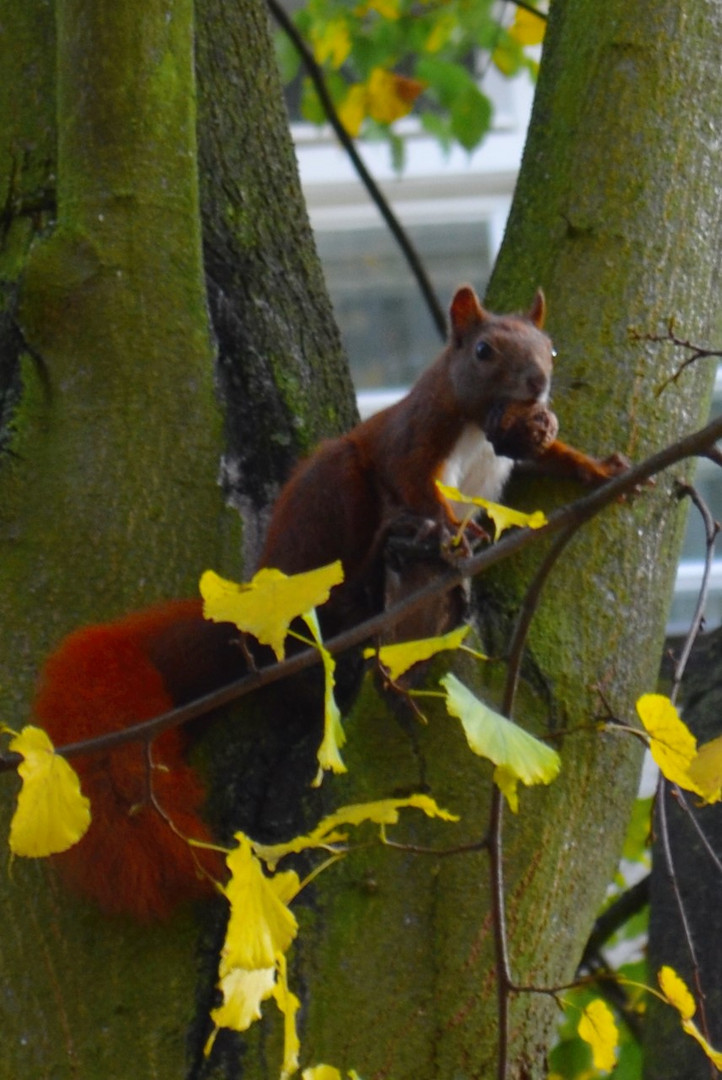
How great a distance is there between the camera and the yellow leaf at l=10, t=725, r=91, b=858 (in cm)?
84

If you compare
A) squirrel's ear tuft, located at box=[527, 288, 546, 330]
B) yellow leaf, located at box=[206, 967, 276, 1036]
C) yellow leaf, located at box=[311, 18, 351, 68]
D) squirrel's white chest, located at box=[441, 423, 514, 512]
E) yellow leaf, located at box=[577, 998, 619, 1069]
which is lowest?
yellow leaf, located at box=[577, 998, 619, 1069]

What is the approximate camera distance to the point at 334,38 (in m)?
3.20

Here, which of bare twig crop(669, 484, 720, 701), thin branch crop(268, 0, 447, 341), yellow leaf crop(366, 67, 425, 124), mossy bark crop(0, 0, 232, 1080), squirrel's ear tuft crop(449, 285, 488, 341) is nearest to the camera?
bare twig crop(669, 484, 720, 701)

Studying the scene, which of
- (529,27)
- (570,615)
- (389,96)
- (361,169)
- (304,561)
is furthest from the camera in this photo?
(389,96)

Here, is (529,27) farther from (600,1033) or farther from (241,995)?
(241,995)

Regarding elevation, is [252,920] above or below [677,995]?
above

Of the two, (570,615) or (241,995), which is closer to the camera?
(241,995)

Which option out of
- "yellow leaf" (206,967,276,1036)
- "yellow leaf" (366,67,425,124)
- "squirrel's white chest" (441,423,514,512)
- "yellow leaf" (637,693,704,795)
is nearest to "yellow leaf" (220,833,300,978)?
"yellow leaf" (206,967,276,1036)

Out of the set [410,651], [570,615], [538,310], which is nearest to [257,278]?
[538,310]

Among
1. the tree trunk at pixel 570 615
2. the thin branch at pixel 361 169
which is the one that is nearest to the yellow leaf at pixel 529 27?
the thin branch at pixel 361 169

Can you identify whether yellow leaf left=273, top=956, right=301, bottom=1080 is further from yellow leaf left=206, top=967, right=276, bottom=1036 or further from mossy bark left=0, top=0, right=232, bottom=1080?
mossy bark left=0, top=0, right=232, bottom=1080

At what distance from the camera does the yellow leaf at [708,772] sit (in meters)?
0.90

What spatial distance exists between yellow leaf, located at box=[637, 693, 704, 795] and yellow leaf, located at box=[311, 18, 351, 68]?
251 centimetres

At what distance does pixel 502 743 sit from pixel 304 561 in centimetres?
76
